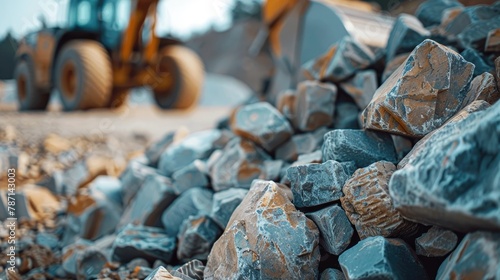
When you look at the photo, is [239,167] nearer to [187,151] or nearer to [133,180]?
[187,151]

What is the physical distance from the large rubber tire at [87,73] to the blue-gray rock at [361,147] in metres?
4.54

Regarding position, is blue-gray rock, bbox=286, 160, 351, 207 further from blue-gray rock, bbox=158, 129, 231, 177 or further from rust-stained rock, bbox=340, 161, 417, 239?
blue-gray rock, bbox=158, 129, 231, 177

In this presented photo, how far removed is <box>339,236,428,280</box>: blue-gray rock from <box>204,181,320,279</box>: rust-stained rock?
5.9 inches

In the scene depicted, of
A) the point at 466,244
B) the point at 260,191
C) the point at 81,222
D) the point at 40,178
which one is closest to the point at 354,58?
the point at 260,191

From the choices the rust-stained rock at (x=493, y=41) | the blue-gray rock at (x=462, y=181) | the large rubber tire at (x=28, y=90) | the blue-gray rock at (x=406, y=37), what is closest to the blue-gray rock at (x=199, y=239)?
the blue-gray rock at (x=462, y=181)

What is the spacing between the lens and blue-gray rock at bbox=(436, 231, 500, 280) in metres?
0.92

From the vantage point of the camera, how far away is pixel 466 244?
1.03 meters

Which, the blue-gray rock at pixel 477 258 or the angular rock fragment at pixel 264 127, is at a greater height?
the blue-gray rock at pixel 477 258

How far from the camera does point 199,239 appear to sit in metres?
1.77

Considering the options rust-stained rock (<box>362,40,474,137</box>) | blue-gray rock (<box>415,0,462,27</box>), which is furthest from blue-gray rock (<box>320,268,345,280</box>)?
blue-gray rock (<box>415,0,462,27</box>)

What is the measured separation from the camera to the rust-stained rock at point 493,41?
180cm

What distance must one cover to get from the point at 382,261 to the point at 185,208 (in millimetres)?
1178

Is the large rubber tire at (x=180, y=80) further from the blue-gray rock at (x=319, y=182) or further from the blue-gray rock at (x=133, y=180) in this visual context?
the blue-gray rock at (x=319, y=182)

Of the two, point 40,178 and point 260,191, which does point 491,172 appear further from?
point 40,178
